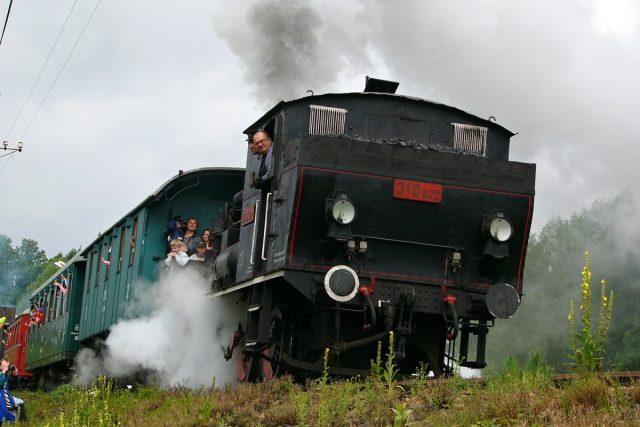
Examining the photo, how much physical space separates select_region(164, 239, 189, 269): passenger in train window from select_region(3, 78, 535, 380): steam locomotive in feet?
9.71

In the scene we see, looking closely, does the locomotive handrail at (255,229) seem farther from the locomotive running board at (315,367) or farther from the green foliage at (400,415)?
the green foliage at (400,415)

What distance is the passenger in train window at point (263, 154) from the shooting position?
33.6 feet

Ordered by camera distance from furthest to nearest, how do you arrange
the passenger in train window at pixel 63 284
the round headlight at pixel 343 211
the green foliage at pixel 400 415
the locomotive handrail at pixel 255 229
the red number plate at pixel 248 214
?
the passenger in train window at pixel 63 284
the red number plate at pixel 248 214
the locomotive handrail at pixel 255 229
the round headlight at pixel 343 211
the green foliage at pixel 400 415

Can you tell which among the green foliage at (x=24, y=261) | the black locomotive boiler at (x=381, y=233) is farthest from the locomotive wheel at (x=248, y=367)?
the green foliage at (x=24, y=261)

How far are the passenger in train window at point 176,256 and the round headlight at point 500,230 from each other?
17.5 feet

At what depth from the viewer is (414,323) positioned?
9906 mm

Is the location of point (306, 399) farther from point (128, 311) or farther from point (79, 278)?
point (79, 278)

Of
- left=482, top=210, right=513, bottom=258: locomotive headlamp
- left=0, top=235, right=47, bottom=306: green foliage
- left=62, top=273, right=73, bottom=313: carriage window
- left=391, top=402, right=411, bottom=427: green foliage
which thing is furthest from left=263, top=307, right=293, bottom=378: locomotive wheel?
left=0, top=235, right=47, bottom=306: green foliage

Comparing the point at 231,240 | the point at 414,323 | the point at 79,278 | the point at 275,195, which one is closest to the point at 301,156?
the point at 275,195

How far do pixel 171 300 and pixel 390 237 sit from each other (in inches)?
195

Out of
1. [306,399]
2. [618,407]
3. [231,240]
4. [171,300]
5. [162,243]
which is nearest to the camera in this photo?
[618,407]

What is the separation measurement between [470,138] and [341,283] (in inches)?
92.3

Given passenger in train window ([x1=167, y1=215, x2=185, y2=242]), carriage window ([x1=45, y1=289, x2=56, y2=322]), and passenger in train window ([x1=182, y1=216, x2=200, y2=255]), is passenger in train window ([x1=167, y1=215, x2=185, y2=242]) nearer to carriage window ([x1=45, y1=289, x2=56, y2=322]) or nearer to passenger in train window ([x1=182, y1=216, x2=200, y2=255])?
passenger in train window ([x1=182, y1=216, x2=200, y2=255])

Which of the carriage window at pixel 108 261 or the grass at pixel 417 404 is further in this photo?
the carriage window at pixel 108 261
